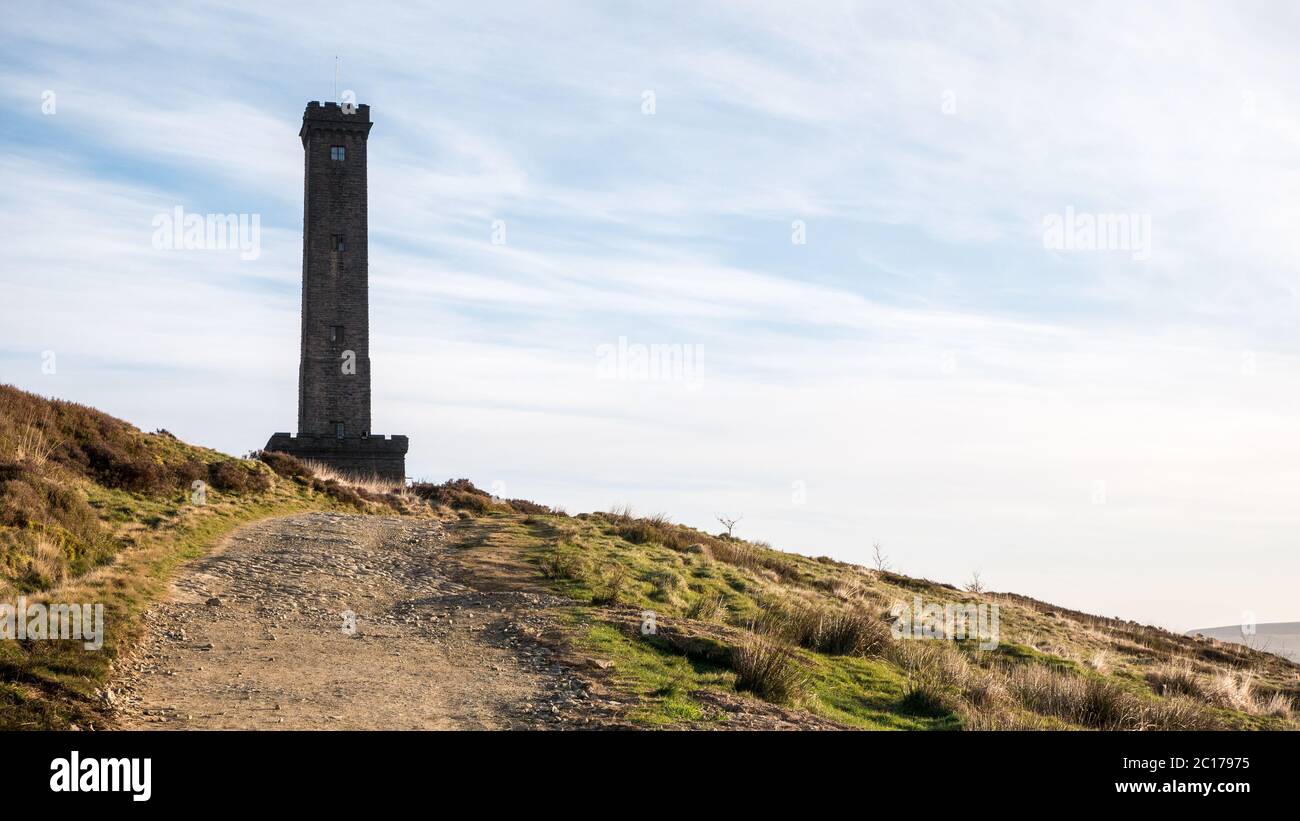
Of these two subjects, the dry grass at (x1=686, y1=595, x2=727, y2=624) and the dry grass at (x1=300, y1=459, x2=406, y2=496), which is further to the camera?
the dry grass at (x1=300, y1=459, x2=406, y2=496)

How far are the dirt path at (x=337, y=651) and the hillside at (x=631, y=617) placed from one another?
262 mm

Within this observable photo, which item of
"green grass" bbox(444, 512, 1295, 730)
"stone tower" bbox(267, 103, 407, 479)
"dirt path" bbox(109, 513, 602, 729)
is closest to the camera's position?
"dirt path" bbox(109, 513, 602, 729)

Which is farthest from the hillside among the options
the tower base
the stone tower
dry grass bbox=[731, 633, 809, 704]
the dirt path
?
the stone tower

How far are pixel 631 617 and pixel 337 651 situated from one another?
4.78m

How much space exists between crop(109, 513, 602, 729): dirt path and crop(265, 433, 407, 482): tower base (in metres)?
25.1

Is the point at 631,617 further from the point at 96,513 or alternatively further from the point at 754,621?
the point at 96,513

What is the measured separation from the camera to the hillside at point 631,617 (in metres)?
13.4

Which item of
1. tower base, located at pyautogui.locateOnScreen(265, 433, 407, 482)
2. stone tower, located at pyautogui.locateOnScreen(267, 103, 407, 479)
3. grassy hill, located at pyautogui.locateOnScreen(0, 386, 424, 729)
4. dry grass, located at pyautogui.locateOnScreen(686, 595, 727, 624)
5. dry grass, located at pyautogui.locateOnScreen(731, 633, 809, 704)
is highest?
stone tower, located at pyautogui.locateOnScreen(267, 103, 407, 479)

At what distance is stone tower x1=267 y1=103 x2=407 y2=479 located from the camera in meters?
50.0

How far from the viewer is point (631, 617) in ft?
57.6

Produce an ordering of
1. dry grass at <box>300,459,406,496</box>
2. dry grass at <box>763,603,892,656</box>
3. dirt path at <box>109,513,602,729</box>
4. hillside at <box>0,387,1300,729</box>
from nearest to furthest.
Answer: dirt path at <box>109,513,602,729</box>, hillside at <box>0,387,1300,729</box>, dry grass at <box>763,603,892,656</box>, dry grass at <box>300,459,406,496</box>

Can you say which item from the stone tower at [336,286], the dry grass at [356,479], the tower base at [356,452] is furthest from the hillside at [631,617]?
the stone tower at [336,286]

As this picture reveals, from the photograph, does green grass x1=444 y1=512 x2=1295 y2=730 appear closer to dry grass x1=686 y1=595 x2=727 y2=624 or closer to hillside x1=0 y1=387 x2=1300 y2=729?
hillside x1=0 y1=387 x2=1300 y2=729

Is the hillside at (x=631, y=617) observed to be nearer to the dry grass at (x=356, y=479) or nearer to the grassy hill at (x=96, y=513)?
the grassy hill at (x=96, y=513)
